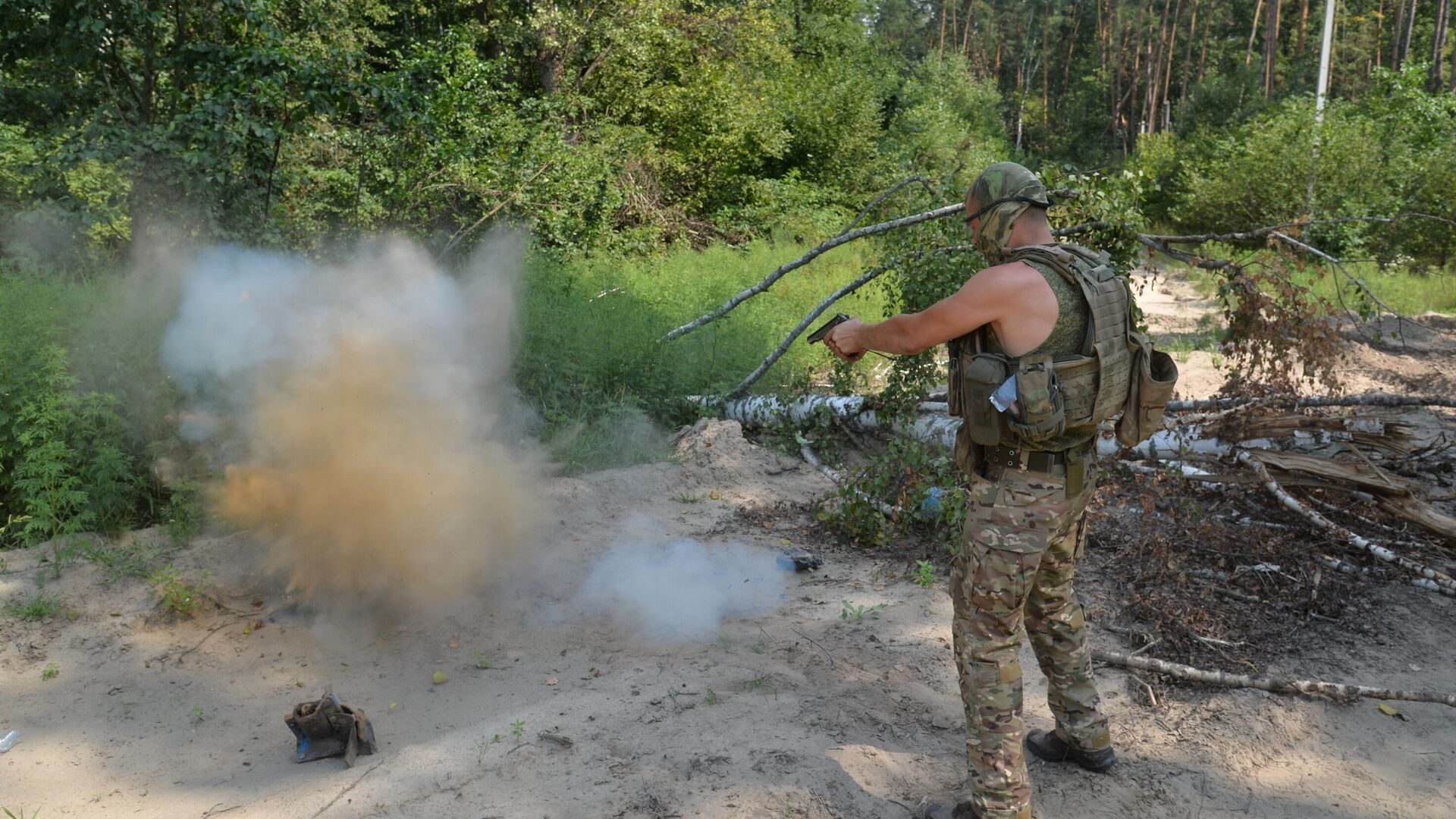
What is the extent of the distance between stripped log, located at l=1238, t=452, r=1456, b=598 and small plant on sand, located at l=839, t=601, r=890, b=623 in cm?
246

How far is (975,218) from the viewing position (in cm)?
346

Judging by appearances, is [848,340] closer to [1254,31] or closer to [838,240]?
[838,240]

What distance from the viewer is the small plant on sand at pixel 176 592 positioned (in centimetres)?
490

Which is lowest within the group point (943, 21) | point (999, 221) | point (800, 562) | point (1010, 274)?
point (800, 562)

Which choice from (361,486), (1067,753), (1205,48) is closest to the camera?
(1067,753)

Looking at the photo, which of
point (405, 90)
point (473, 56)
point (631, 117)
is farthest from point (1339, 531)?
point (631, 117)

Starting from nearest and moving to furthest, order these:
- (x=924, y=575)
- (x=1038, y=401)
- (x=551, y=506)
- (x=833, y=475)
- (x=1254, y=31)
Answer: (x=1038, y=401) → (x=924, y=575) → (x=551, y=506) → (x=833, y=475) → (x=1254, y=31)

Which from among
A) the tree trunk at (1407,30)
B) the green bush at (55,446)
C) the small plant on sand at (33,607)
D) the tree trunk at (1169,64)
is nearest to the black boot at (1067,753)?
the small plant on sand at (33,607)

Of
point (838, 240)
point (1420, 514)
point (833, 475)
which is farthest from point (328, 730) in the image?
point (1420, 514)

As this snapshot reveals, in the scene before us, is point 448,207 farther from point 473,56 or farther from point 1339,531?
point 1339,531

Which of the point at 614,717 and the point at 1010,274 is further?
the point at 614,717

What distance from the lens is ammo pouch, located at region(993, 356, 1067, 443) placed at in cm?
316

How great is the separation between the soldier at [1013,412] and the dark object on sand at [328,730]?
225cm

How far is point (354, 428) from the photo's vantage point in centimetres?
525
